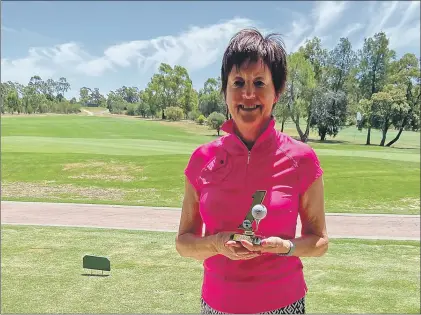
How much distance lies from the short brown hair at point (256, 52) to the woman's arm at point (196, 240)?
1.89 feet

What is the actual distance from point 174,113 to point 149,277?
53.8 meters

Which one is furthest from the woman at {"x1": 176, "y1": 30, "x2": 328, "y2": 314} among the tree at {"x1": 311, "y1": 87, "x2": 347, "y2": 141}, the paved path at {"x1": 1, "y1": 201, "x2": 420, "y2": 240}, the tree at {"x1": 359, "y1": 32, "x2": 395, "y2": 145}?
the tree at {"x1": 359, "y1": 32, "x2": 395, "y2": 145}

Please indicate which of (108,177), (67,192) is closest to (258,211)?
(67,192)

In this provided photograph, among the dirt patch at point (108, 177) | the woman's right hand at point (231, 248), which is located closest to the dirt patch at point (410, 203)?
the dirt patch at point (108, 177)

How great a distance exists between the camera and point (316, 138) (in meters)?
48.7

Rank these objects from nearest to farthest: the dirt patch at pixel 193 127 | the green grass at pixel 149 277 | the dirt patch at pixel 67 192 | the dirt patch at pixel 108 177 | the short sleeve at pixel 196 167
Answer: the short sleeve at pixel 196 167
the green grass at pixel 149 277
the dirt patch at pixel 67 192
the dirt patch at pixel 108 177
the dirt patch at pixel 193 127

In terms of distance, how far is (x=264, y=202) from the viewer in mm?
1844

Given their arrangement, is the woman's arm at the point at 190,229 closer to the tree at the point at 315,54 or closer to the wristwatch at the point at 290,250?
the wristwatch at the point at 290,250

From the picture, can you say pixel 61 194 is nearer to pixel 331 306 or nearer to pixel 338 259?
pixel 338 259

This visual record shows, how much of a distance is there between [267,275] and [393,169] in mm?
17842

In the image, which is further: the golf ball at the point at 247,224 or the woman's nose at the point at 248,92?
the woman's nose at the point at 248,92

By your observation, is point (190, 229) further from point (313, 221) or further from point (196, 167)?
point (313, 221)

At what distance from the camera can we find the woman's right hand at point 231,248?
5.51 feet

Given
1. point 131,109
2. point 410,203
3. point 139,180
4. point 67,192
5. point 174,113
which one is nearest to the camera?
point 410,203
